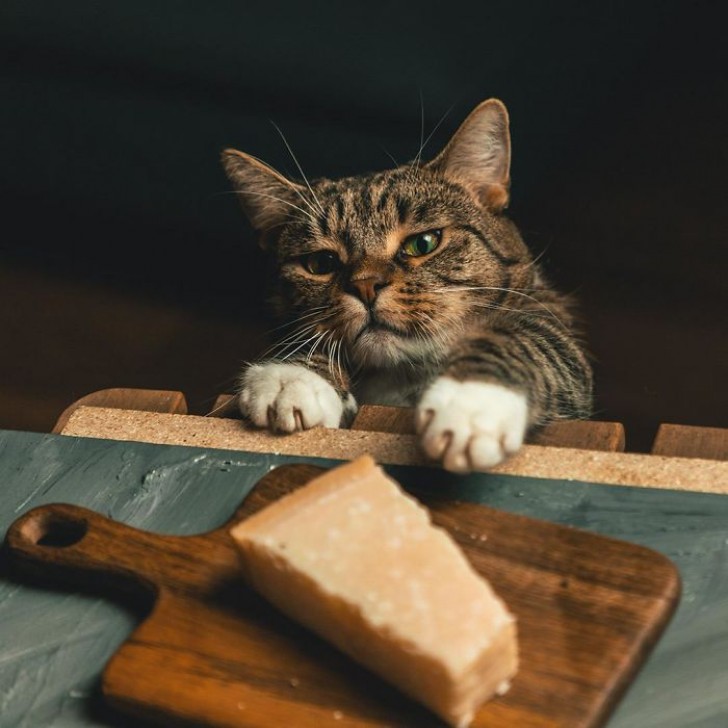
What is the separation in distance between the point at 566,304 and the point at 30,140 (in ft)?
4.06

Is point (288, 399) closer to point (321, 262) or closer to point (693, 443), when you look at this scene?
point (321, 262)

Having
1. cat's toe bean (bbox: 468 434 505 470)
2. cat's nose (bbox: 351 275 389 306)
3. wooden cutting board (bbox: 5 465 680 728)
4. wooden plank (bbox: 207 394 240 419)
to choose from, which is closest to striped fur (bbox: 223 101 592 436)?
cat's nose (bbox: 351 275 389 306)

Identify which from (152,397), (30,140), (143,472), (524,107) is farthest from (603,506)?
(30,140)

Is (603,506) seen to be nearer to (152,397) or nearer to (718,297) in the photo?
(152,397)

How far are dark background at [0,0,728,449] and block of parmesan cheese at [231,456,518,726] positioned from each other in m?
1.15

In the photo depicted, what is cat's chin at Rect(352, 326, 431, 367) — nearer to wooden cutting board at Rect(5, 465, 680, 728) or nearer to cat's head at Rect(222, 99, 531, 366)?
cat's head at Rect(222, 99, 531, 366)

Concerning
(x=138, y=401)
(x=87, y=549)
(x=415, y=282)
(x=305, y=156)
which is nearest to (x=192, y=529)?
(x=87, y=549)

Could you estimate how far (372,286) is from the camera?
1405 mm

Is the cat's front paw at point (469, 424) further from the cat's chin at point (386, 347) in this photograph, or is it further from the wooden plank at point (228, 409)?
the wooden plank at point (228, 409)

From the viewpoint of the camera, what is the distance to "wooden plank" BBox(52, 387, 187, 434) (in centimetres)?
142

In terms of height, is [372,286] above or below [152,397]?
above

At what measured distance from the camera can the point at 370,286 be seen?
4.61 ft

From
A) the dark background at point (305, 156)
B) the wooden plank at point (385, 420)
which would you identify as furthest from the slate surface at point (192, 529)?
the dark background at point (305, 156)

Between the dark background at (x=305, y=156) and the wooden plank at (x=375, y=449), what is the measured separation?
0.80 meters
